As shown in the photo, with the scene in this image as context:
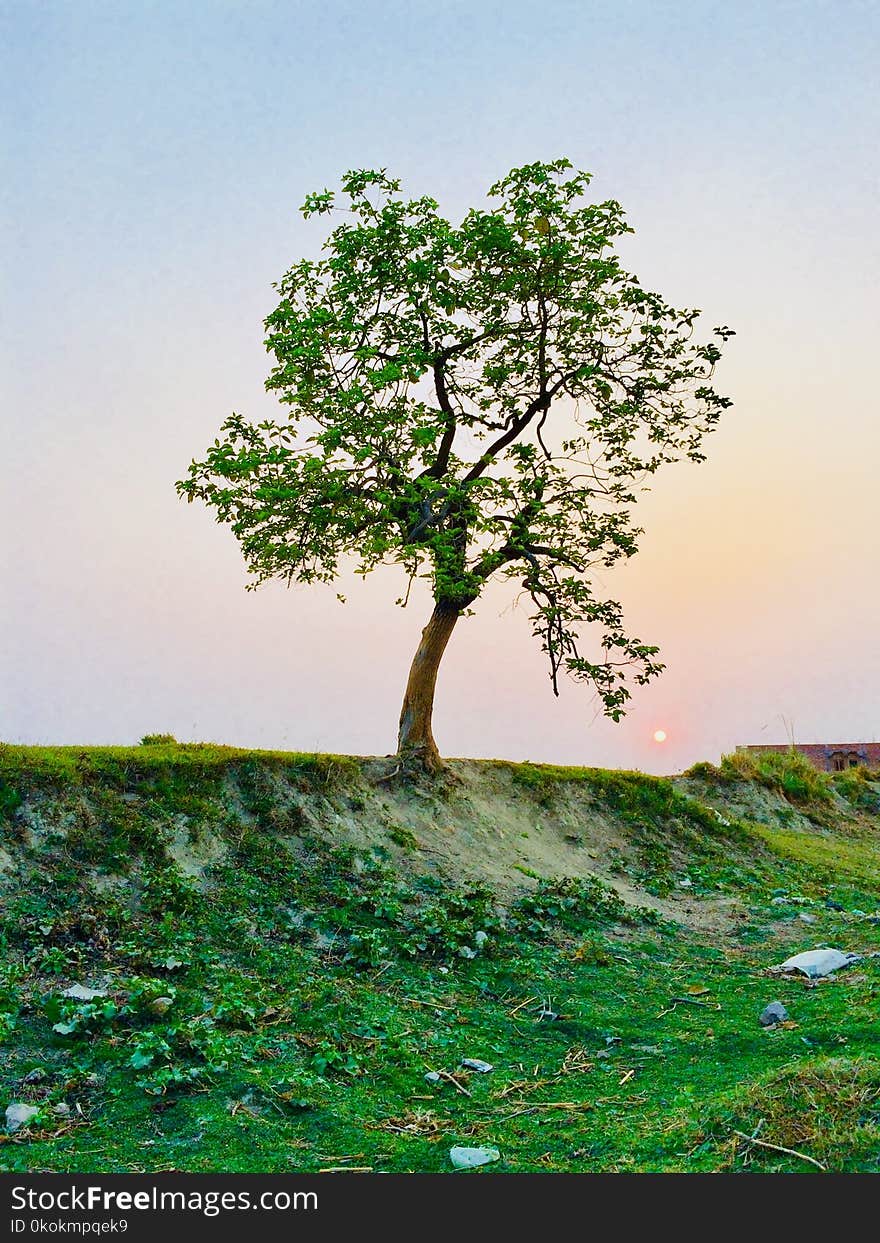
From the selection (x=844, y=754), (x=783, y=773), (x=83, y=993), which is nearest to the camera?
(x=83, y=993)

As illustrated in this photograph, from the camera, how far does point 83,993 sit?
1020 cm

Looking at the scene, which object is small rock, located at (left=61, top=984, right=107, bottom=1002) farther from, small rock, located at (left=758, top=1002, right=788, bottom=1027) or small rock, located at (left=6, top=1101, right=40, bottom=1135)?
small rock, located at (left=758, top=1002, right=788, bottom=1027)

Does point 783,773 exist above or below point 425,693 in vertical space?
below

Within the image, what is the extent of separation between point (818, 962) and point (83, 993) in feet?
29.1

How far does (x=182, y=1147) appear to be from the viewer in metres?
7.83

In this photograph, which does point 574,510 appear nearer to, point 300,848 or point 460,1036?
point 300,848

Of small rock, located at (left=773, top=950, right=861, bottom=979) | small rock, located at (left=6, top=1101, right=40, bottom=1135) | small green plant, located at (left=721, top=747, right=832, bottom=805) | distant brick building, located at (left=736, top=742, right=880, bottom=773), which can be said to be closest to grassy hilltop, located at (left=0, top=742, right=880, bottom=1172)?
small rock, located at (left=6, top=1101, right=40, bottom=1135)

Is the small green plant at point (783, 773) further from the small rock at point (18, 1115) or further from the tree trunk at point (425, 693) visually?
the small rock at point (18, 1115)

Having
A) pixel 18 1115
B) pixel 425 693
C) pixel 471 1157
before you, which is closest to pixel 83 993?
pixel 18 1115

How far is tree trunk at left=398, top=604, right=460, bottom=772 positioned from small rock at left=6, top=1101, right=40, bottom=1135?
10.8 metres

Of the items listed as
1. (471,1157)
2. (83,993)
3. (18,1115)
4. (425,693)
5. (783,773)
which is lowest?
(471,1157)

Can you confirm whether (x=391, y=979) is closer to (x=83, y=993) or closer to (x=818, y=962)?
(x=83, y=993)

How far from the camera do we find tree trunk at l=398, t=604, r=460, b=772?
61.4 feet

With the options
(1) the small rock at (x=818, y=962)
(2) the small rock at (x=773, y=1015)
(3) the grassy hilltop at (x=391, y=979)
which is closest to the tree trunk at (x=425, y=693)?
(3) the grassy hilltop at (x=391, y=979)
